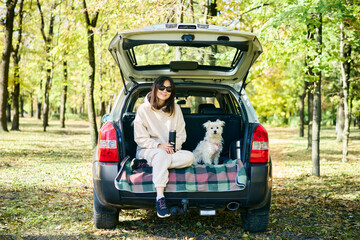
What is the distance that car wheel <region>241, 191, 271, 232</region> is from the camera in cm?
425

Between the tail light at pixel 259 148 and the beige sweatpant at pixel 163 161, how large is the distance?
→ 0.70m

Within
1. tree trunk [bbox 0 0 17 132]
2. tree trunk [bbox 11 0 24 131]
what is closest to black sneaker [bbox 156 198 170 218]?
tree trunk [bbox 0 0 17 132]

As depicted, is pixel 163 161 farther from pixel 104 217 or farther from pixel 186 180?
pixel 104 217

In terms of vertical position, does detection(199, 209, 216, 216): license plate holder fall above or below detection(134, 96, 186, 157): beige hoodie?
below

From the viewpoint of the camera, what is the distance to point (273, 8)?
10.0 m

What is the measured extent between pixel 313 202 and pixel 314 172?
2.93 meters

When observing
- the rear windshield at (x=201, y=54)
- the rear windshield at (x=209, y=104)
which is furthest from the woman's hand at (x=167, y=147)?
the rear windshield at (x=201, y=54)

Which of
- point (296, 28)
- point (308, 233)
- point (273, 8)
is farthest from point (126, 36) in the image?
point (273, 8)

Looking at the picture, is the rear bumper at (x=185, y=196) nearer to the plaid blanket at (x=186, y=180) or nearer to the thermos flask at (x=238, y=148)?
the plaid blanket at (x=186, y=180)

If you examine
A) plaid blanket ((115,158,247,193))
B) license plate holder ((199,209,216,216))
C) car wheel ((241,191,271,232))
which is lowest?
car wheel ((241,191,271,232))

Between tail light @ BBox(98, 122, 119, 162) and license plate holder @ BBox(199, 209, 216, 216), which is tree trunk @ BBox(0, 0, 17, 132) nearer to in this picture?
tail light @ BBox(98, 122, 119, 162)

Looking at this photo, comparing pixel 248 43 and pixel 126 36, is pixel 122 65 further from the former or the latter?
pixel 248 43

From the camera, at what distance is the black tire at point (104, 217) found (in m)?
4.19

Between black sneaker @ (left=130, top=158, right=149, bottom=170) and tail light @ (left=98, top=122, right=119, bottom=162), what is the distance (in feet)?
0.61
